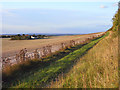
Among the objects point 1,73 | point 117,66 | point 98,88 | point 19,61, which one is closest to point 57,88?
point 98,88

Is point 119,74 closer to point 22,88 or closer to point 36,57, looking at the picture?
point 22,88

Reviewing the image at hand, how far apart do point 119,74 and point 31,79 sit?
3.65 meters

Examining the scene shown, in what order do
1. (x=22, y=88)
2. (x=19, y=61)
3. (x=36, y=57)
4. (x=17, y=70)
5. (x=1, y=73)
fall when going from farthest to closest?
(x=36, y=57), (x=19, y=61), (x=17, y=70), (x=1, y=73), (x=22, y=88)

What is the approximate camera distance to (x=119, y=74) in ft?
15.6

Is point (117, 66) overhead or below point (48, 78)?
overhead

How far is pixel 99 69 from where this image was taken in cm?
586

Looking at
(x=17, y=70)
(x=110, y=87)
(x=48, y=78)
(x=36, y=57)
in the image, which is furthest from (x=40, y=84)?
(x=36, y=57)

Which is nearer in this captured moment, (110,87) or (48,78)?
(110,87)

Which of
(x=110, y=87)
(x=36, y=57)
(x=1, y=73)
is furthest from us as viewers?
(x=36, y=57)

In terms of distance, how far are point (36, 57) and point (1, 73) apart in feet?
10.2

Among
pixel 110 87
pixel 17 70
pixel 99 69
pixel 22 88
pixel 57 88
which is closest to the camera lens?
pixel 110 87

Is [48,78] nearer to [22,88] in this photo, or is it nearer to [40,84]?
[40,84]

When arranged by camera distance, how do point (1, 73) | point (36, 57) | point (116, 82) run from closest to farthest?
point (116, 82) → point (1, 73) → point (36, 57)

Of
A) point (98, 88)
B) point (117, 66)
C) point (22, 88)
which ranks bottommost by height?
point (22, 88)
